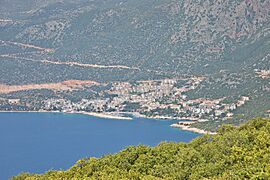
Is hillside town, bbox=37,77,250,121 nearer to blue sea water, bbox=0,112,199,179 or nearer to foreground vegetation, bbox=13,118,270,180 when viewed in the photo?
blue sea water, bbox=0,112,199,179

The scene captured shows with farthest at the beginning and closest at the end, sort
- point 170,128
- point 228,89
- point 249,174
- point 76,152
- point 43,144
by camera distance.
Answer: point 228,89 < point 170,128 < point 43,144 < point 76,152 < point 249,174

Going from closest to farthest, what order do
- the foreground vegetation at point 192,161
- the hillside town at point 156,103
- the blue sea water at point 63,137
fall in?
1. the foreground vegetation at point 192,161
2. the blue sea water at point 63,137
3. the hillside town at point 156,103

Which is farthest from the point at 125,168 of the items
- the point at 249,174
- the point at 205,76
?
the point at 205,76

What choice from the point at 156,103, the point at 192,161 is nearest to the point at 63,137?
the point at 156,103

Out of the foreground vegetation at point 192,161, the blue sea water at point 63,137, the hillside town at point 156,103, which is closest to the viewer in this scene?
the foreground vegetation at point 192,161

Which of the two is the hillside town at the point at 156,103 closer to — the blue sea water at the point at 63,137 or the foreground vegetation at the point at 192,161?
the blue sea water at the point at 63,137

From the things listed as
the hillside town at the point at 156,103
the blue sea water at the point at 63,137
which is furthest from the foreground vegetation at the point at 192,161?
the hillside town at the point at 156,103

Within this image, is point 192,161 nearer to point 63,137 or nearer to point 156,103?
point 63,137

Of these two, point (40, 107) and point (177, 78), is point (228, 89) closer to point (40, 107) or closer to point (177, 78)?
point (177, 78)
